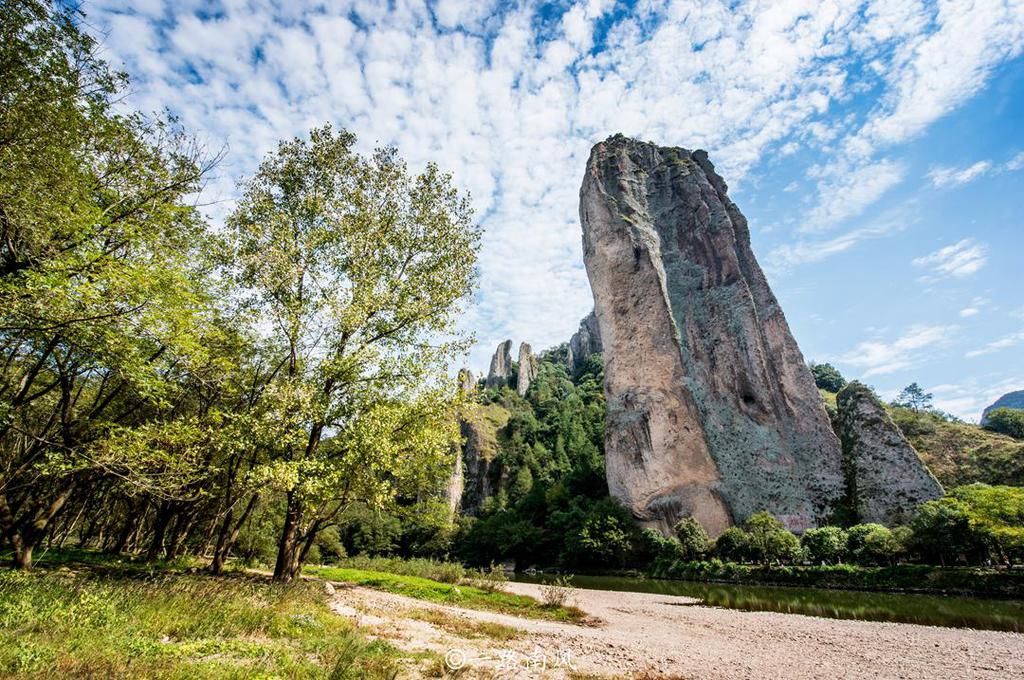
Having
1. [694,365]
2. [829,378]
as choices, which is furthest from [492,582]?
[829,378]

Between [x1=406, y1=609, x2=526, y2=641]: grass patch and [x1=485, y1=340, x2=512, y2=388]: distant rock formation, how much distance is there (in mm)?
137103

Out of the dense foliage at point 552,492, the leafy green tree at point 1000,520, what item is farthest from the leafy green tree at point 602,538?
the leafy green tree at point 1000,520

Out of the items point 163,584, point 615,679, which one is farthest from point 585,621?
point 163,584

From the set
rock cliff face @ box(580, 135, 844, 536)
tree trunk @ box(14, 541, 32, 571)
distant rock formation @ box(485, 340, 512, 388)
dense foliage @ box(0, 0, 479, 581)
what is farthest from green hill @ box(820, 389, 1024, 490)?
distant rock formation @ box(485, 340, 512, 388)

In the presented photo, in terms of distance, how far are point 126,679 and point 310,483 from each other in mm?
7183

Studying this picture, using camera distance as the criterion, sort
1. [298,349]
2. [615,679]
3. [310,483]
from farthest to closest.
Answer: [298,349], [310,483], [615,679]

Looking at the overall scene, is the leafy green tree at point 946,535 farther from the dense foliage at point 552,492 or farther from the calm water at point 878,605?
the dense foliage at point 552,492

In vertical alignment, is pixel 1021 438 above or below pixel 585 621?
above

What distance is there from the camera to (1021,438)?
63.8 m

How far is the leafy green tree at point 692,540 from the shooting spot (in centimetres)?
4709

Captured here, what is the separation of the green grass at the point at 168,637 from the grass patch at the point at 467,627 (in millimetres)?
2948

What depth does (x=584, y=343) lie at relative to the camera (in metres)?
144

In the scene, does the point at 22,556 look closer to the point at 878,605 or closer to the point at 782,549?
the point at 878,605

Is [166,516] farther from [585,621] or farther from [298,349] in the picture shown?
[585,621]
